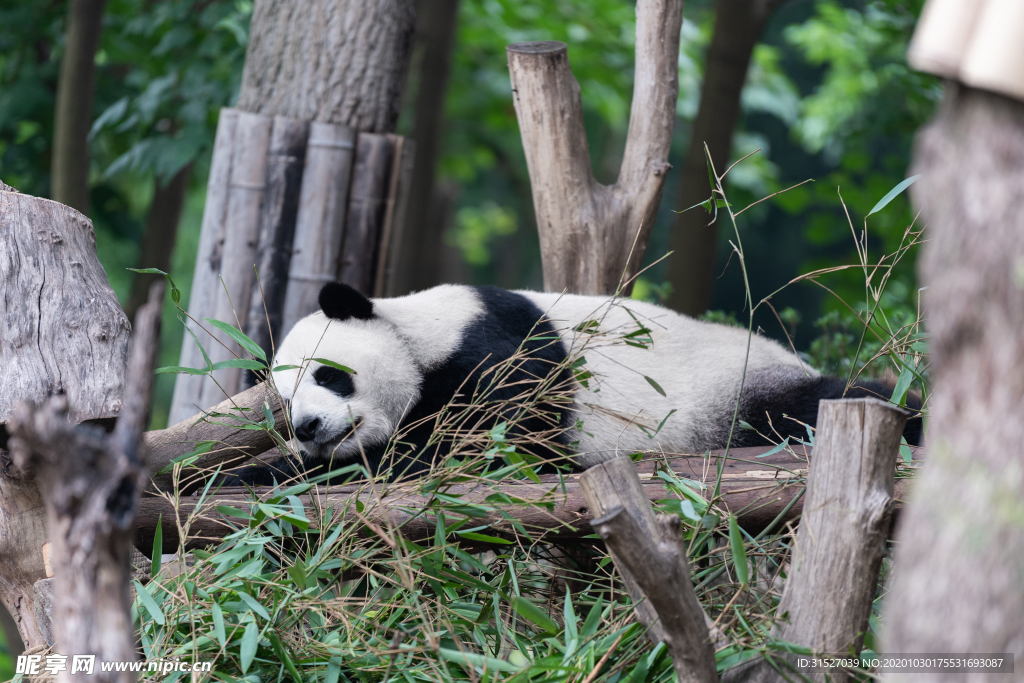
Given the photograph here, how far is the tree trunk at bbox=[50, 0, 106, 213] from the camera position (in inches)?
174

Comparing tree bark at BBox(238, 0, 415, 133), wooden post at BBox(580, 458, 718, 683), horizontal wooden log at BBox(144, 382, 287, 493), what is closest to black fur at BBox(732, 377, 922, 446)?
wooden post at BBox(580, 458, 718, 683)

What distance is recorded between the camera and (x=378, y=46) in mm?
3703

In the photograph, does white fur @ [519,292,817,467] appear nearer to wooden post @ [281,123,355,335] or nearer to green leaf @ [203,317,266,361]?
green leaf @ [203,317,266,361]

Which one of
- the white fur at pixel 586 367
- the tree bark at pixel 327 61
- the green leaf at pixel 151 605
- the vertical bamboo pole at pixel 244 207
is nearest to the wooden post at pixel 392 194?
the tree bark at pixel 327 61

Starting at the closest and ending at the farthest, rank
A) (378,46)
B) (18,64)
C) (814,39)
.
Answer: (378,46) → (18,64) → (814,39)

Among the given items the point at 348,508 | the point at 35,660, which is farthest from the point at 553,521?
the point at 35,660

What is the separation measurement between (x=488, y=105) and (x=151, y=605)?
7.49 meters

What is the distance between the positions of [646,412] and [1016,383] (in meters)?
1.90

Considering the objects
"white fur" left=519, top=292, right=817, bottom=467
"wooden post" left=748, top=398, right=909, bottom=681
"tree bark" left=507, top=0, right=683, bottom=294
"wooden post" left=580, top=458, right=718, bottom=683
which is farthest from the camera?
"tree bark" left=507, top=0, right=683, bottom=294

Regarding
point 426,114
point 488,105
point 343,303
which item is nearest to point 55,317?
point 343,303

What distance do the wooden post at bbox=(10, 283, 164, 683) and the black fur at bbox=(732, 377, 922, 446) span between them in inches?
83.5

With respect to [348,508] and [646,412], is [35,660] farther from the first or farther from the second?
[646,412]

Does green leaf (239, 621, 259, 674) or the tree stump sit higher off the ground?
the tree stump

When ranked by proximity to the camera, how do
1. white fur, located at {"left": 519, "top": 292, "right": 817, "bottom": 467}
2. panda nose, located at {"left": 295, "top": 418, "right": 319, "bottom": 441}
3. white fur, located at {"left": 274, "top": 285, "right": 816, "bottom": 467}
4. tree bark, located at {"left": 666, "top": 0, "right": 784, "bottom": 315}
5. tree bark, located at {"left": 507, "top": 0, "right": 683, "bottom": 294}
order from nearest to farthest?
panda nose, located at {"left": 295, "top": 418, "right": 319, "bottom": 441}
white fur, located at {"left": 274, "top": 285, "right": 816, "bottom": 467}
white fur, located at {"left": 519, "top": 292, "right": 817, "bottom": 467}
tree bark, located at {"left": 507, "top": 0, "right": 683, "bottom": 294}
tree bark, located at {"left": 666, "top": 0, "right": 784, "bottom": 315}
